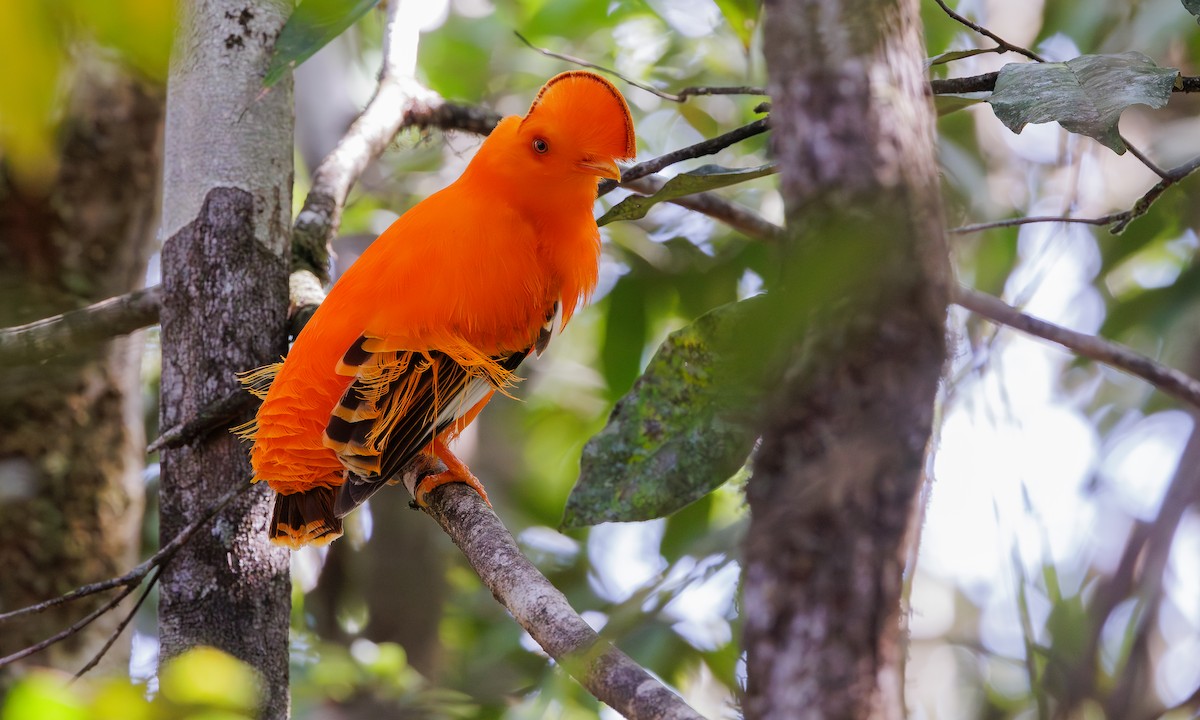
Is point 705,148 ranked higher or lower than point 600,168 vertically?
lower

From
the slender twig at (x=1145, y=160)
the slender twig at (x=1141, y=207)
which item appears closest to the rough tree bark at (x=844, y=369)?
the slender twig at (x=1141, y=207)

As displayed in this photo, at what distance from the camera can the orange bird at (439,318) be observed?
2.38 m

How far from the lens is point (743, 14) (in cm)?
264

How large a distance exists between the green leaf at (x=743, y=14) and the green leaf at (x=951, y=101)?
2.36 ft

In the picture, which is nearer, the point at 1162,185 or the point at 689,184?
the point at 1162,185

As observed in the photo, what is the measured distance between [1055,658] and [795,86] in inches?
25.7

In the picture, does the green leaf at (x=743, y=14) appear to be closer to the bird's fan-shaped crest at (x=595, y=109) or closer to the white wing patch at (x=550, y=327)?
the bird's fan-shaped crest at (x=595, y=109)

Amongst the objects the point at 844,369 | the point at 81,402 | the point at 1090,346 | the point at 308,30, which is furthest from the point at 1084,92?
the point at 81,402

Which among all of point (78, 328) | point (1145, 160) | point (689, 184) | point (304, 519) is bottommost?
point (304, 519)

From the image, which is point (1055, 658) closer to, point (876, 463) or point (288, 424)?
point (876, 463)

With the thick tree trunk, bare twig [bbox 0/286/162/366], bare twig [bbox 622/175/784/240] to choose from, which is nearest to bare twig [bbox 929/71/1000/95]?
bare twig [bbox 622/175/784/240]

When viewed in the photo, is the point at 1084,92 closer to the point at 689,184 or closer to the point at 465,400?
the point at 689,184

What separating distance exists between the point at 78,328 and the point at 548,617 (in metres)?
1.48

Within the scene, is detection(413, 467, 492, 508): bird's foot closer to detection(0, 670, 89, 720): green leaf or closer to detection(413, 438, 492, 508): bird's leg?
detection(413, 438, 492, 508): bird's leg
